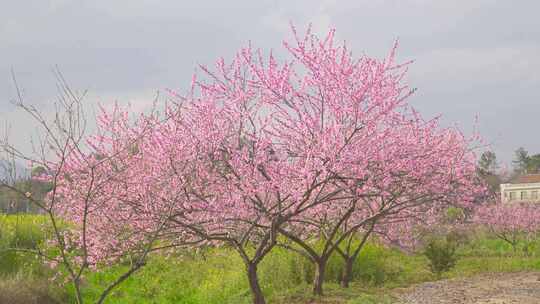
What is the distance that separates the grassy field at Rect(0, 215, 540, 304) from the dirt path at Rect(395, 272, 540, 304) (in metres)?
0.57

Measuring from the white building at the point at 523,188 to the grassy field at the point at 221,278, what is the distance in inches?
1625

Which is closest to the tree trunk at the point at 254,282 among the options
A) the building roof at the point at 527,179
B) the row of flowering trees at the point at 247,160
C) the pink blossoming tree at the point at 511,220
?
the row of flowering trees at the point at 247,160

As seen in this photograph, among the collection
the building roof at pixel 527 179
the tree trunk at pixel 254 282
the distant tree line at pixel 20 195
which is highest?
the building roof at pixel 527 179

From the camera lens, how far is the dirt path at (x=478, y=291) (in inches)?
347

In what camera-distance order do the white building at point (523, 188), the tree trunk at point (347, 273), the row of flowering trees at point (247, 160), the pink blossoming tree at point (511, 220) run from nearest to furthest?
the row of flowering trees at point (247, 160) → the tree trunk at point (347, 273) → the pink blossoming tree at point (511, 220) → the white building at point (523, 188)

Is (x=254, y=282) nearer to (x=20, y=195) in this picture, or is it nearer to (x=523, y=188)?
(x=20, y=195)

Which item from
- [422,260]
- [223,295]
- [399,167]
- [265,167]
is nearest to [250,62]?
[265,167]

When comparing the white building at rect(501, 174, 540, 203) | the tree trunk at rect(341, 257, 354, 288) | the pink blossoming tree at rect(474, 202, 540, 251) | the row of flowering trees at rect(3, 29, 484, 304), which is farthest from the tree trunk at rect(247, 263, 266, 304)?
the white building at rect(501, 174, 540, 203)

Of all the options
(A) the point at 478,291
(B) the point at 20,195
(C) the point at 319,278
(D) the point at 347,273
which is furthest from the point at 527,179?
(B) the point at 20,195

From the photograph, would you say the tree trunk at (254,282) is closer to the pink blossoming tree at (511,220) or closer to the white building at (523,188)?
the pink blossoming tree at (511,220)

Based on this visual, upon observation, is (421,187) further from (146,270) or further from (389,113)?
(146,270)

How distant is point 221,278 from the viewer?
11.8m

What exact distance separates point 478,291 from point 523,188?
48.2 m

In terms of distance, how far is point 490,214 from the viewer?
21.0m
